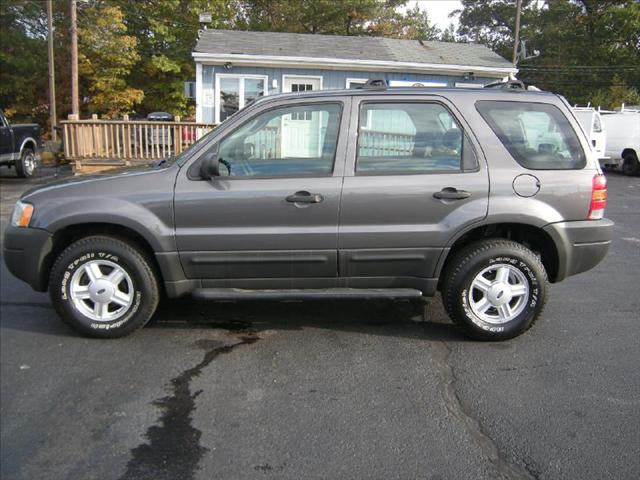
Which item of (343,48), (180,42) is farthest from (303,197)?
(180,42)

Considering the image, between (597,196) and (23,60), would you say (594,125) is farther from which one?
(23,60)

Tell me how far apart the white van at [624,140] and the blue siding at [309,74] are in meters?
5.52

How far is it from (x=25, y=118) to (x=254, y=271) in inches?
1048

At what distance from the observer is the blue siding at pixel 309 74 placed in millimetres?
16516

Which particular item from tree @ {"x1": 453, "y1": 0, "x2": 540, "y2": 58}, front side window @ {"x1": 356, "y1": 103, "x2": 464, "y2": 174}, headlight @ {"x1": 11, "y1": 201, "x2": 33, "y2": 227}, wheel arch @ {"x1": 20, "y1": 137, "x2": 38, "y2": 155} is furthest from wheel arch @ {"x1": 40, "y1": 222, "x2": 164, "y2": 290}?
tree @ {"x1": 453, "y1": 0, "x2": 540, "y2": 58}

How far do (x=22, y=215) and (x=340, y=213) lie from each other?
2.36m

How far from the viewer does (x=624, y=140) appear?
61.6 ft

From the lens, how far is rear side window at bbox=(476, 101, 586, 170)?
165 inches

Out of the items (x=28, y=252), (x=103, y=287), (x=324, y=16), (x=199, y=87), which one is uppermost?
(x=324, y=16)

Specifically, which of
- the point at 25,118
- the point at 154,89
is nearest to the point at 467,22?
the point at 154,89

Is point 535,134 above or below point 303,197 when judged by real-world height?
above

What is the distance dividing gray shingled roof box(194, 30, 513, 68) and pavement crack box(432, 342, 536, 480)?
1405 centimetres

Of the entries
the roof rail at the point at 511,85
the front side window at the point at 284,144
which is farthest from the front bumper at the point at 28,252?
the roof rail at the point at 511,85

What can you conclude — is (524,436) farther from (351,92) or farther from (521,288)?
(351,92)
